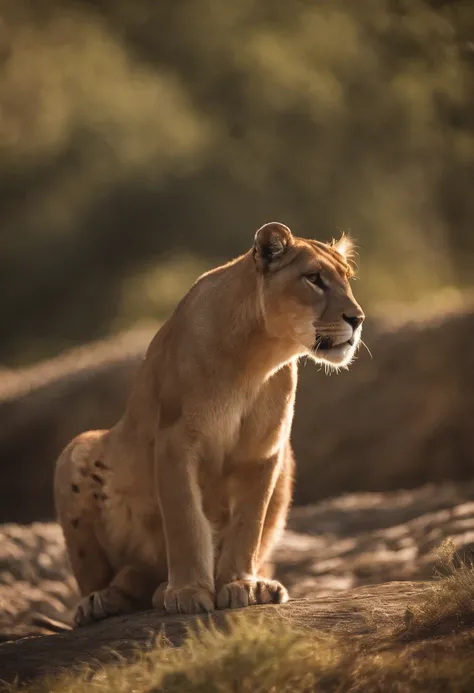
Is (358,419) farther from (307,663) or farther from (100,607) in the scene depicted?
(307,663)

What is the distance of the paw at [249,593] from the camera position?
20.9 ft

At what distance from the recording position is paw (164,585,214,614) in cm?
625

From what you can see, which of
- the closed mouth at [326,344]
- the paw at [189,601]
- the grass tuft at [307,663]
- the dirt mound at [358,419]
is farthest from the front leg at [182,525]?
the dirt mound at [358,419]

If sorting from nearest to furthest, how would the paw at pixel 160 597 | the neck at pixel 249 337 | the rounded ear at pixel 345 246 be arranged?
the neck at pixel 249 337 < the paw at pixel 160 597 < the rounded ear at pixel 345 246

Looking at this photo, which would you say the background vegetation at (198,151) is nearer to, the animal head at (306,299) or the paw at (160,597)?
the paw at (160,597)

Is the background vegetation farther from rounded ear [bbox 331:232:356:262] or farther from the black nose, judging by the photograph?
the black nose

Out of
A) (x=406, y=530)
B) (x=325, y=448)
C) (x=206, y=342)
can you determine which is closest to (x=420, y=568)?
(x=406, y=530)

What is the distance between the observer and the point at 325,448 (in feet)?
49.6

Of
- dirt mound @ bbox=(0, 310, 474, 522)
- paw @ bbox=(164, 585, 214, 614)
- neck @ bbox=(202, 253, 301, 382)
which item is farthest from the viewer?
dirt mound @ bbox=(0, 310, 474, 522)

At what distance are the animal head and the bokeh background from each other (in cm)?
1915

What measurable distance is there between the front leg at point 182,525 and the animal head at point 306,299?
91 cm

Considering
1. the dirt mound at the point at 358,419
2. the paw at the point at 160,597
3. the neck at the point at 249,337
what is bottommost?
the paw at the point at 160,597

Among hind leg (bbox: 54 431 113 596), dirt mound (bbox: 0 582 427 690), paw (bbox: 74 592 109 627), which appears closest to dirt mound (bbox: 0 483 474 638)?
hind leg (bbox: 54 431 113 596)

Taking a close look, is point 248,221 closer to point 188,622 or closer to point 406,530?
point 406,530
